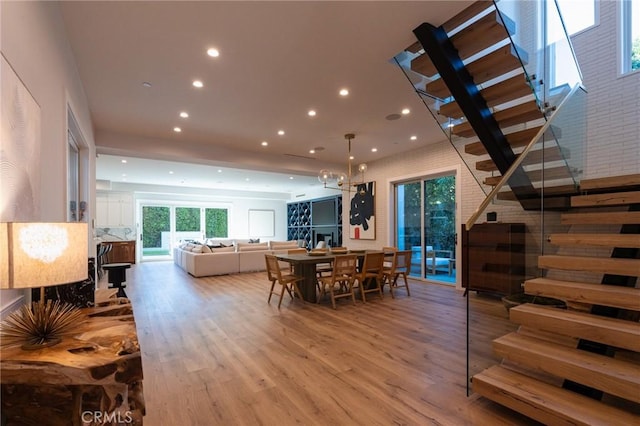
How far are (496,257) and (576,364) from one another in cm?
242

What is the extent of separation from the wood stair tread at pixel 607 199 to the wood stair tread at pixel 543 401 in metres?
1.91

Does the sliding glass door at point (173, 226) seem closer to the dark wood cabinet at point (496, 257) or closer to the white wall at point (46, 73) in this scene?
the white wall at point (46, 73)

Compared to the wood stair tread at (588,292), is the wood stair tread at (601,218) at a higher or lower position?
higher

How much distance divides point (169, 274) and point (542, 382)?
26.5 ft

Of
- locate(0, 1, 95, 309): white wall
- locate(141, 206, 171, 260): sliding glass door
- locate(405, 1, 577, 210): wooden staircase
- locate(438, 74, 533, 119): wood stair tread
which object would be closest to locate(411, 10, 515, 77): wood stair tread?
locate(405, 1, 577, 210): wooden staircase

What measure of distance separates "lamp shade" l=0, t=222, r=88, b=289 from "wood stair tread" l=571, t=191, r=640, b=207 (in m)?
4.11

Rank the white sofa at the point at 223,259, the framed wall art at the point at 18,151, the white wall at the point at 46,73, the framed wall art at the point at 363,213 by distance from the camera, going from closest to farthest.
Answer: the framed wall art at the point at 18,151, the white wall at the point at 46,73, the white sofa at the point at 223,259, the framed wall art at the point at 363,213

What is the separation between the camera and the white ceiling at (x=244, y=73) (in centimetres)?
257

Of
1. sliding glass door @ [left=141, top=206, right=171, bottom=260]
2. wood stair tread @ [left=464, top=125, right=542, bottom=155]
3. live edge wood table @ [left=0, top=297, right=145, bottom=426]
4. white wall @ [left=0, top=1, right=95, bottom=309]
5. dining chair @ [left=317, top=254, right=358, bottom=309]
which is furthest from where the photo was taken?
sliding glass door @ [left=141, top=206, right=171, bottom=260]

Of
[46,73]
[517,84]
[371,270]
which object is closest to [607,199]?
[517,84]

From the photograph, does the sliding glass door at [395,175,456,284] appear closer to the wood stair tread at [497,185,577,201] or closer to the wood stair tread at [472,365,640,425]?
the wood stair tread at [497,185,577,201]

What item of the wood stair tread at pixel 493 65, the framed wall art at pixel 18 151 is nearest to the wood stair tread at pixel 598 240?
the wood stair tread at pixel 493 65

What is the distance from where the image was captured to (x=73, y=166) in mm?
4273

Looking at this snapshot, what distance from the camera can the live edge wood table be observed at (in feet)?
3.19
